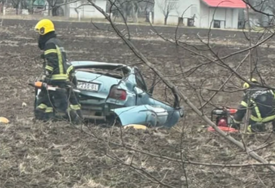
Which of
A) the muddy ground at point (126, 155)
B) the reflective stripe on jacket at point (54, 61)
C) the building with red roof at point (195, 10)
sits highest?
the building with red roof at point (195, 10)

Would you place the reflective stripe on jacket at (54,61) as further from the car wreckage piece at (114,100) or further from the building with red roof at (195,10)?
the building with red roof at (195,10)

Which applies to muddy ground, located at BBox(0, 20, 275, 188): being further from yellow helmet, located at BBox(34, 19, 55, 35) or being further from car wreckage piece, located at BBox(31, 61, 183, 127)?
yellow helmet, located at BBox(34, 19, 55, 35)

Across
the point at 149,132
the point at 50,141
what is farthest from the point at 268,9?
the point at 149,132

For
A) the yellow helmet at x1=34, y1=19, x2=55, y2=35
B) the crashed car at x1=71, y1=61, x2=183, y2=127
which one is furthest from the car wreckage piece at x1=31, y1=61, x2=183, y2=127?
the yellow helmet at x1=34, y1=19, x2=55, y2=35

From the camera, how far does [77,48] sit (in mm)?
27531

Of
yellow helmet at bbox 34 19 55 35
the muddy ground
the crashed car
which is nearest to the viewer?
the muddy ground

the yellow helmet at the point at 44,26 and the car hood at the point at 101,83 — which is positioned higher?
the yellow helmet at the point at 44,26

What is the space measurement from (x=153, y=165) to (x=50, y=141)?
63.0 inches

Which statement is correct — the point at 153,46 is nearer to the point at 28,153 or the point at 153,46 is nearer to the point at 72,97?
the point at 72,97

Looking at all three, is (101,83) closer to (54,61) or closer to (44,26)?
(54,61)

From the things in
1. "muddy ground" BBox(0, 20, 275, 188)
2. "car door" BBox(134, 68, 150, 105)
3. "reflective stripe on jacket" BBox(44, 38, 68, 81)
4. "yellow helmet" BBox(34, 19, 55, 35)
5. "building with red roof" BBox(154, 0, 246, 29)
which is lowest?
"muddy ground" BBox(0, 20, 275, 188)

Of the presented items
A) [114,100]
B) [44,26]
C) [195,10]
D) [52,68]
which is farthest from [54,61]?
[195,10]

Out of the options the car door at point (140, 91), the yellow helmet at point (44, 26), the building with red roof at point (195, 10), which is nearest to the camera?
the building with red roof at point (195, 10)

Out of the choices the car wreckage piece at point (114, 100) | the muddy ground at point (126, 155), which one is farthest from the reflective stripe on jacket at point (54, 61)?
the muddy ground at point (126, 155)
